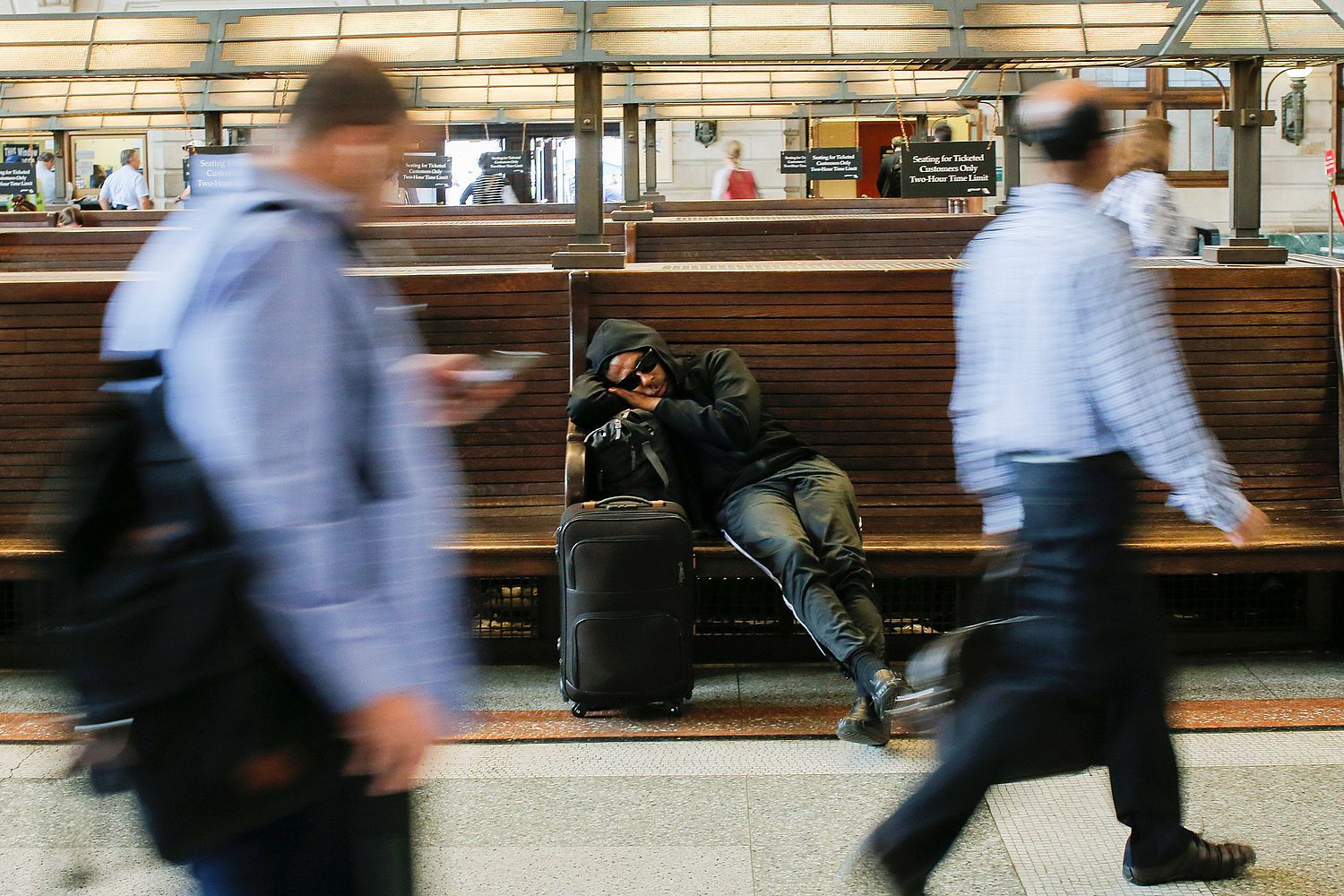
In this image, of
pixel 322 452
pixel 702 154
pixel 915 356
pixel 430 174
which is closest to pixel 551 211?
pixel 430 174

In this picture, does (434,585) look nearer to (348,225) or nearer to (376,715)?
(376,715)

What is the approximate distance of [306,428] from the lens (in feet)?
5.15

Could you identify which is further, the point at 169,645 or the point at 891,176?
the point at 891,176

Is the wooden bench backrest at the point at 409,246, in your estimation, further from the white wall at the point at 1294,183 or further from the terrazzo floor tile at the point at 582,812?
the white wall at the point at 1294,183

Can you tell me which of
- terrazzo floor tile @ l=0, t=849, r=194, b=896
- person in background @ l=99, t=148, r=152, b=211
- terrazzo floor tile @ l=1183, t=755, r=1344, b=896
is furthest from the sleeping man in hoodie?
person in background @ l=99, t=148, r=152, b=211

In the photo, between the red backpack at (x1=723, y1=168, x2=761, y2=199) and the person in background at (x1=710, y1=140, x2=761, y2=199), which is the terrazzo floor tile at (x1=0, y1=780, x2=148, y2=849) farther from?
the red backpack at (x1=723, y1=168, x2=761, y2=199)

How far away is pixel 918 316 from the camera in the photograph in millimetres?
5039

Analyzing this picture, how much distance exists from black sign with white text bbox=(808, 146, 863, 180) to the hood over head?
11749 mm

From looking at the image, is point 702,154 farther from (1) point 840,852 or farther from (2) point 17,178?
(1) point 840,852

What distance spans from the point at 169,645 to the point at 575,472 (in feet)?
9.53

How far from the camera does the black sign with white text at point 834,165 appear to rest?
1603 cm

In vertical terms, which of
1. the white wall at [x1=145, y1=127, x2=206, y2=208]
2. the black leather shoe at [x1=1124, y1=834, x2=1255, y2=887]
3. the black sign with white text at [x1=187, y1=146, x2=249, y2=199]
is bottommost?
the black leather shoe at [x1=1124, y1=834, x2=1255, y2=887]

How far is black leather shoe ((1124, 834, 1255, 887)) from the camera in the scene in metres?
2.96

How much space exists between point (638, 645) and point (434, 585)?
97.0 inches
